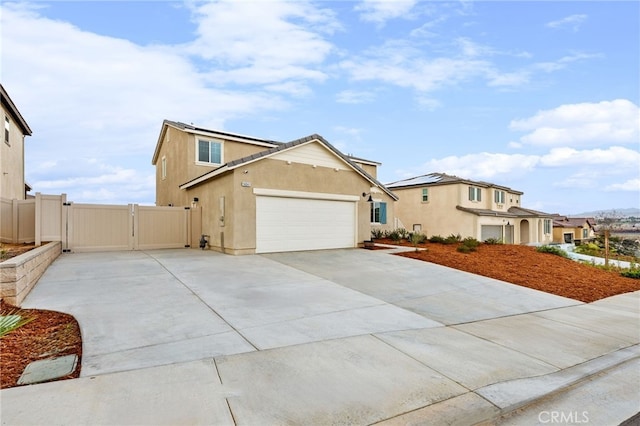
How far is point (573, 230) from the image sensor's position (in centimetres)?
4994

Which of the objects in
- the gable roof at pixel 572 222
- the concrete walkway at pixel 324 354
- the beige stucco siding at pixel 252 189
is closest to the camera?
the concrete walkway at pixel 324 354

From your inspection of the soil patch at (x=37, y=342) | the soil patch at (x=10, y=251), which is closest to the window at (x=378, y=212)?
the soil patch at (x=10, y=251)

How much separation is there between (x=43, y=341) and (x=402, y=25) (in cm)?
1334

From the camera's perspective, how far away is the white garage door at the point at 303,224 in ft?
43.2

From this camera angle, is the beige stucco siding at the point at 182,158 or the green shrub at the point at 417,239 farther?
the beige stucco siding at the point at 182,158

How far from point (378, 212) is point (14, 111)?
2083cm

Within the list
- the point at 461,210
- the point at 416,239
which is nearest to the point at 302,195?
the point at 416,239

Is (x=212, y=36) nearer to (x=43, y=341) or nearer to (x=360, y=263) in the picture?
(x=360, y=263)

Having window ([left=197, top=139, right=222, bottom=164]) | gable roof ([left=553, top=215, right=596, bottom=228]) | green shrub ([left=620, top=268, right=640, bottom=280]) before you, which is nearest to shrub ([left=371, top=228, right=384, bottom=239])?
window ([left=197, top=139, right=222, bottom=164])

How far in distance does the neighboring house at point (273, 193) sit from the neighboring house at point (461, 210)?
14361mm

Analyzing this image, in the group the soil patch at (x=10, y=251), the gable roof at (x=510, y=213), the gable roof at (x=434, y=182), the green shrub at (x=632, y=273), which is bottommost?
the green shrub at (x=632, y=273)

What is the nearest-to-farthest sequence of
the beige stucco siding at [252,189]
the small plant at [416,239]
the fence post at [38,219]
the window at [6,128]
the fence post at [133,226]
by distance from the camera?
the fence post at [38,219] → the beige stucco siding at [252,189] → the fence post at [133,226] → the window at [6,128] → the small plant at [416,239]

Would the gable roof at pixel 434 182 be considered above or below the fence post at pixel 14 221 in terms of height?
above

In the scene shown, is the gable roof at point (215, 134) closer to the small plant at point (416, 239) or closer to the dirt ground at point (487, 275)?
the small plant at point (416, 239)
